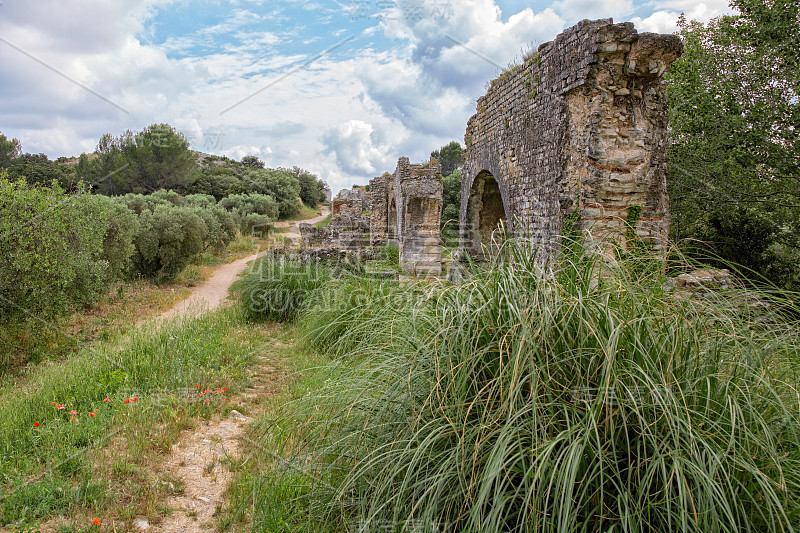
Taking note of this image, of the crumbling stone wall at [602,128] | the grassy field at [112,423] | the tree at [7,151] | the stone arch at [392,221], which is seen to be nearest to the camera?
the grassy field at [112,423]

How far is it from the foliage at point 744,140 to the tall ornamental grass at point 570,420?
25.2 feet

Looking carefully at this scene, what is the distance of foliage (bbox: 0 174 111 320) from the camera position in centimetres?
796

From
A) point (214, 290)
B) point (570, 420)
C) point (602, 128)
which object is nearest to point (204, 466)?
point (570, 420)

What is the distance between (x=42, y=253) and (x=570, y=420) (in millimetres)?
10073

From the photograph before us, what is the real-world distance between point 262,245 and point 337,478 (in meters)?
24.1

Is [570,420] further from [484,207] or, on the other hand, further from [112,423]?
[484,207]

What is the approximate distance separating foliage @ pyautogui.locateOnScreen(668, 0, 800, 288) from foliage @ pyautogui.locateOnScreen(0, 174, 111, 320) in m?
12.4

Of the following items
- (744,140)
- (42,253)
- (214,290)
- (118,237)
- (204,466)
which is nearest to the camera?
(204,466)

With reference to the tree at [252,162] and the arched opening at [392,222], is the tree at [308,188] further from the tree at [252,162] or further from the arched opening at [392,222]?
the arched opening at [392,222]

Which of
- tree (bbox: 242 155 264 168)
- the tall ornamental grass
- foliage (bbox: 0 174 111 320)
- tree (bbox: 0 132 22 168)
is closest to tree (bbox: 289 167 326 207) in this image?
tree (bbox: 242 155 264 168)

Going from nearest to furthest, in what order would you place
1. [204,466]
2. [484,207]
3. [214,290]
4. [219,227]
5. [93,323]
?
[204,466], [484,207], [93,323], [214,290], [219,227]

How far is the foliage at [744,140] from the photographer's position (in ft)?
27.9

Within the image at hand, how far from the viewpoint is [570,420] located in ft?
6.10

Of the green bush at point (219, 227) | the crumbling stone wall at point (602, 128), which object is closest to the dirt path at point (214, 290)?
the green bush at point (219, 227)
